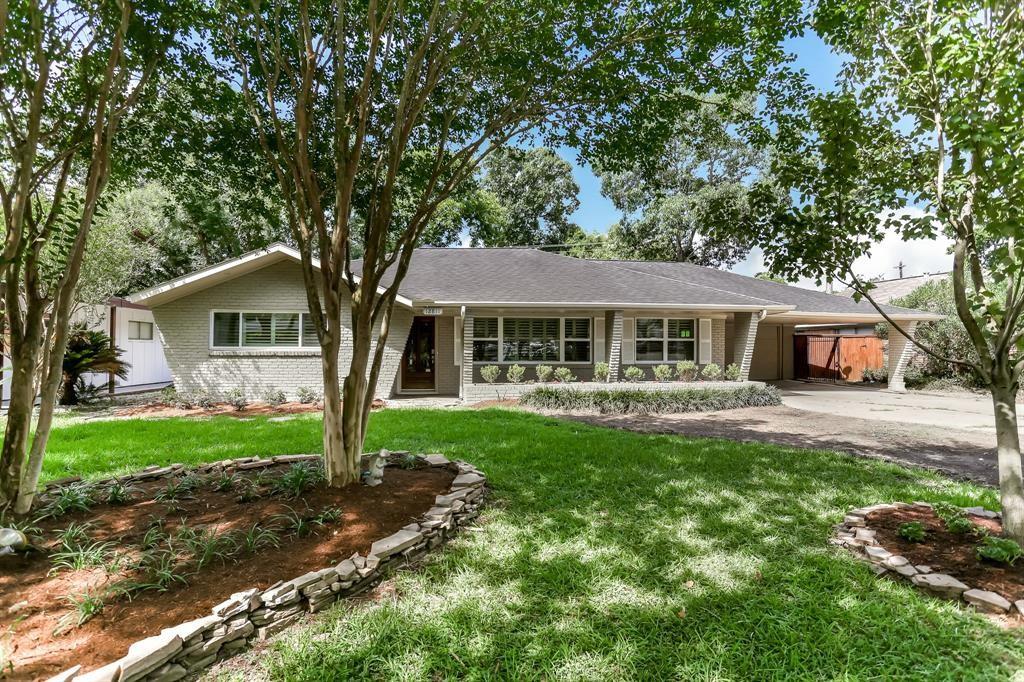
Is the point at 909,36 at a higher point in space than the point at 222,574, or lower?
higher

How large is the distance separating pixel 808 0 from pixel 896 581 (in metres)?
5.12

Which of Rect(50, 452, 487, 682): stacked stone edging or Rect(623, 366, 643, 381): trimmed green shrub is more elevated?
Rect(623, 366, 643, 381): trimmed green shrub

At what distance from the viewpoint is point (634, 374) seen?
13.4m

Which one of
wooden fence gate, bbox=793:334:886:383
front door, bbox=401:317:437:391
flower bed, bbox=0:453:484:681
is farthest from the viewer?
wooden fence gate, bbox=793:334:886:383

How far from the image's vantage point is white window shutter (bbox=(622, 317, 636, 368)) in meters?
14.4

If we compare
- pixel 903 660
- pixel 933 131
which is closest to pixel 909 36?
pixel 933 131

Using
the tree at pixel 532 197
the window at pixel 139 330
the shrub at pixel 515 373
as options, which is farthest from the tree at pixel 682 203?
the window at pixel 139 330

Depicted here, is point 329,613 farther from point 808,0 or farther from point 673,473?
point 808,0

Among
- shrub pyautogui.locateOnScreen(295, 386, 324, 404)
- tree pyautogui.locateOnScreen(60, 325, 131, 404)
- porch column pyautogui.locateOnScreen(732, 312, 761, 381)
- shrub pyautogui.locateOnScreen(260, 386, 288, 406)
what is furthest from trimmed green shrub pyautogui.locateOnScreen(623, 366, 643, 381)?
tree pyautogui.locateOnScreen(60, 325, 131, 404)

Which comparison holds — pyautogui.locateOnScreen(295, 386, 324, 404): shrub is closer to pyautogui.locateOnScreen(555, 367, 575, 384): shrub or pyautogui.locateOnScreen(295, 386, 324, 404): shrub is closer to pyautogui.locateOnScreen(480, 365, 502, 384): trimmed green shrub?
pyautogui.locateOnScreen(480, 365, 502, 384): trimmed green shrub

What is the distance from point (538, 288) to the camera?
45.6ft

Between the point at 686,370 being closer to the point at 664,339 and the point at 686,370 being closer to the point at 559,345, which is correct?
the point at 664,339

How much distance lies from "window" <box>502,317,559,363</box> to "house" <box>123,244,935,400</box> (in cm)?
3

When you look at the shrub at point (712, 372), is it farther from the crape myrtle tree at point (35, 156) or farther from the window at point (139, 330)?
the window at point (139, 330)
